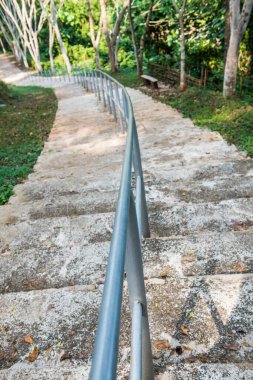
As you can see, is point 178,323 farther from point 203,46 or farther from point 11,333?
point 203,46

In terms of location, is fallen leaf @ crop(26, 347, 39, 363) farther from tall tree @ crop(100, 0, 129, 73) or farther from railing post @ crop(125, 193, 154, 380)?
tall tree @ crop(100, 0, 129, 73)

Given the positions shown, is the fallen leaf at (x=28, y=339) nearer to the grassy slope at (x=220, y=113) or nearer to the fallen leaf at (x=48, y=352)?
the fallen leaf at (x=48, y=352)

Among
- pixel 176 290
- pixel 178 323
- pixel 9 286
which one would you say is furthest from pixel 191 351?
pixel 9 286

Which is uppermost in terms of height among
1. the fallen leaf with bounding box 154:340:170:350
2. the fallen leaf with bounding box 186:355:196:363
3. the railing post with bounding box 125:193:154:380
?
the railing post with bounding box 125:193:154:380

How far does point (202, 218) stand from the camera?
11.2ft

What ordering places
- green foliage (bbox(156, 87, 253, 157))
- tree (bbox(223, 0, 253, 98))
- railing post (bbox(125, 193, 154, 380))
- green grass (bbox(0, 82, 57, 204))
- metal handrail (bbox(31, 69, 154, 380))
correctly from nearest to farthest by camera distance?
1. metal handrail (bbox(31, 69, 154, 380))
2. railing post (bbox(125, 193, 154, 380))
3. green grass (bbox(0, 82, 57, 204))
4. green foliage (bbox(156, 87, 253, 157))
5. tree (bbox(223, 0, 253, 98))

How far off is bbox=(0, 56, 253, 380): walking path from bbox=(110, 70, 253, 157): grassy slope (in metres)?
1.03

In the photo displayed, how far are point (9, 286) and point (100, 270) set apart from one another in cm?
72

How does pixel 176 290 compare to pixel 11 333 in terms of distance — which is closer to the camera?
pixel 11 333

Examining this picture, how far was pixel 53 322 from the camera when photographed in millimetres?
2236

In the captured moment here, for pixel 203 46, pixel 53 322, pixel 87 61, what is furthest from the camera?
pixel 87 61

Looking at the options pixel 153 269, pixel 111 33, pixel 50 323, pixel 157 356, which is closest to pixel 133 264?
pixel 157 356

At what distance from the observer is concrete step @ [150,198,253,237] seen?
328cm

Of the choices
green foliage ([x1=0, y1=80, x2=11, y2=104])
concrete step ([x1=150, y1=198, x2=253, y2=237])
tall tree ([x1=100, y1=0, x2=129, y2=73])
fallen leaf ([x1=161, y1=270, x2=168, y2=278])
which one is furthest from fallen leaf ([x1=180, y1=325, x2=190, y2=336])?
tall tree ([x1=100, y1=0, x2=129, y2=73])
